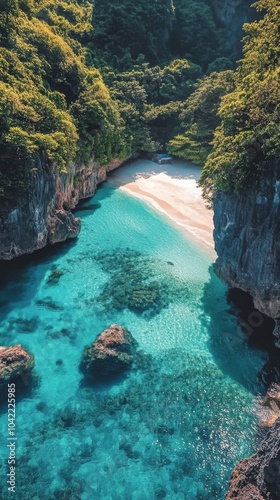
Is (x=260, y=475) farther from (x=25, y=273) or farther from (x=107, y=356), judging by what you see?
(x=25, y=273)

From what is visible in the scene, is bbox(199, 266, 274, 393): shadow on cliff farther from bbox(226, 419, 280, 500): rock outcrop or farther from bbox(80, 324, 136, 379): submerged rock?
bbox(80, 324, 136, 379): submerged rock

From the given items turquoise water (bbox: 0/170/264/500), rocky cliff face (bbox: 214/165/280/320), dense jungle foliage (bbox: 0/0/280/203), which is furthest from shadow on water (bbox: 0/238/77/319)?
rocky cliff face (bbox: 214/165/280/320)

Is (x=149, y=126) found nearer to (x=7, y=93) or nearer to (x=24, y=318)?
(x=7, y=93)

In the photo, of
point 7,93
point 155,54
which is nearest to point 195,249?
point 7,93

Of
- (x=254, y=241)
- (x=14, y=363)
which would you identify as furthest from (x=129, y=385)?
(x=254, y=241)

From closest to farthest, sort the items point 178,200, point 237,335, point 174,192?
point 237,335, point 178,200, point 174,192

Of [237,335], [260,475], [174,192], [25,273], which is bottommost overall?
[237,335]
